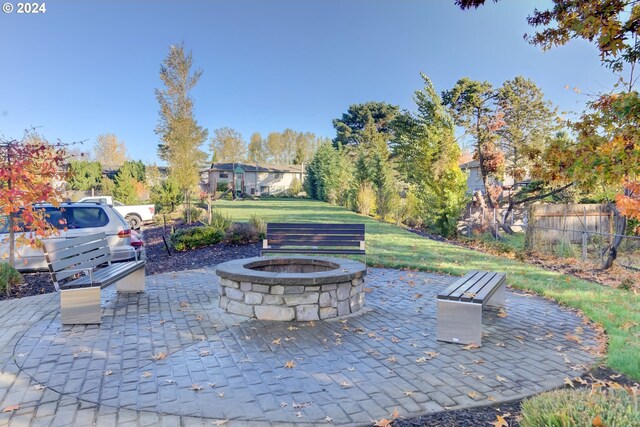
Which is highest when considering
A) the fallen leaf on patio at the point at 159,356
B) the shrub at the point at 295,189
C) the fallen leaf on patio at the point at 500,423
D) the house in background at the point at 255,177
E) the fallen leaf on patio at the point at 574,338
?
the house in background at the point at 255,177

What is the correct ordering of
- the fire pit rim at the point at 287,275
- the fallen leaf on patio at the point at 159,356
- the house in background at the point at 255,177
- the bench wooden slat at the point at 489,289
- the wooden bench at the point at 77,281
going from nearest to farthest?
the fallen leaf on patio at the point at 159,356, the bench wooden slat at the point at 489,289, the wooden bench at the point at 77,281, the fire pit rim at the point at 287,275, the house in background at the point at 255,177

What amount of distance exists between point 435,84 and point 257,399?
18347mm

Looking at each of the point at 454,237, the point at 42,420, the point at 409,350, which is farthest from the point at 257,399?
the point at 454,237

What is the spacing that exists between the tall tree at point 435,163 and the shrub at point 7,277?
42.3 feet

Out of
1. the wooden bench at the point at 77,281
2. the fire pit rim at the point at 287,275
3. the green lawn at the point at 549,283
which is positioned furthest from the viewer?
the fire pit rim at the point at 287,275

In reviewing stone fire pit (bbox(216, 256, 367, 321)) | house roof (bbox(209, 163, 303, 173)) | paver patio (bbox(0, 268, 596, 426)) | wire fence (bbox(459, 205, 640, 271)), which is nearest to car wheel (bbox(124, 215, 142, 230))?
paver patio (bbox(0, 268, 596, 426))

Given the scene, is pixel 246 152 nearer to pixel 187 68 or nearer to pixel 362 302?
pixel 187 68

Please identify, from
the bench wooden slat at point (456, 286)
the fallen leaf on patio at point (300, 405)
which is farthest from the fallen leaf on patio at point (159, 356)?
the bench wooden slat at point (456, 286)

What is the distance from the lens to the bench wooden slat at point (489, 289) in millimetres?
4000

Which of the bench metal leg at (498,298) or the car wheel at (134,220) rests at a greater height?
the car wheel at (134,220)

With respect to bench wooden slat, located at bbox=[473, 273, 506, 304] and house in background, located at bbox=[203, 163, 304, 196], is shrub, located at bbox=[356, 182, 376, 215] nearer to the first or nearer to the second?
bench wooden slat, located at bbox=[473, 273, 506, 304]

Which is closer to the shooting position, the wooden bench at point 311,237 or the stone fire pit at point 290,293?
the stone fire pit at point 290,293

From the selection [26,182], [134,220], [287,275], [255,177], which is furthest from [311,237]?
[255,177]

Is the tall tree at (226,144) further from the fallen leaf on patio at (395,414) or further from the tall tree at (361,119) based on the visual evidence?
the fallen leaf on patio at (395,414)
